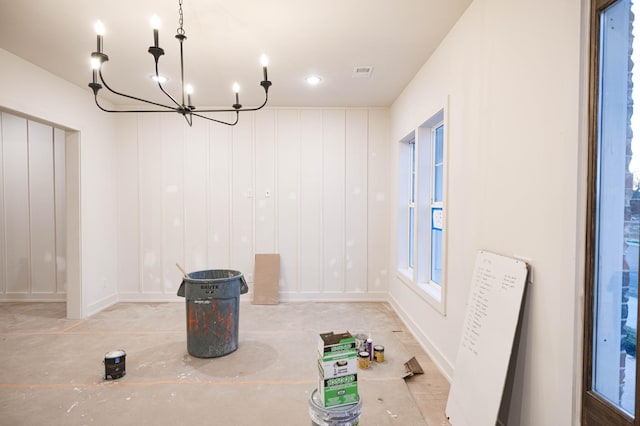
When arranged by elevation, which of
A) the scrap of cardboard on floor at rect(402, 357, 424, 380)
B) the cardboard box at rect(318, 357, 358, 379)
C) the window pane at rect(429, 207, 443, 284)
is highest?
the window pane at rect(429, 207, 443, 284)

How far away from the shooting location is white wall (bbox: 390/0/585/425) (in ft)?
4.76

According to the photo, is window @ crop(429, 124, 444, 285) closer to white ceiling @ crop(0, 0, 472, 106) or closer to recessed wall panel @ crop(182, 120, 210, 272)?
white ceiling @ crop(0, 0, 472, 106)

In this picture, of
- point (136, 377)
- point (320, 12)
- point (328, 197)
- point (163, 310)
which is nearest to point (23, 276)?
point (163, 310)

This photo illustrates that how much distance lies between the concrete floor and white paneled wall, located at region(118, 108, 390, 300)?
3.00 ft

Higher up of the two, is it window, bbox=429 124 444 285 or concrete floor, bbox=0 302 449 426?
window, bbox=429 124 444 285

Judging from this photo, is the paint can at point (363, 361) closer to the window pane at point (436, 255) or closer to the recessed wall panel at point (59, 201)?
the window pane at point (436, 255)

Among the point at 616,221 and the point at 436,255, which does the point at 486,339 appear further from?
the point at 436,255

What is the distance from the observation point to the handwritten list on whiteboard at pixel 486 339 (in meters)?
1.76

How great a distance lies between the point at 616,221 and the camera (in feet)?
4.29

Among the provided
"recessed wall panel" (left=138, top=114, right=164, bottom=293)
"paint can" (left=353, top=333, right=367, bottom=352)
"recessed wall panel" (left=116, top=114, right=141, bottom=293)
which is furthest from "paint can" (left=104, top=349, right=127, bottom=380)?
"recessed wall panel" (left=116, top=114, right=141, bottom=293)

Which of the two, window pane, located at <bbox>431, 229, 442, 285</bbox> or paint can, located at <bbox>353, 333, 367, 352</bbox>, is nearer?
paint can, located at <bbox>353, 333, 367, 352</bbox>

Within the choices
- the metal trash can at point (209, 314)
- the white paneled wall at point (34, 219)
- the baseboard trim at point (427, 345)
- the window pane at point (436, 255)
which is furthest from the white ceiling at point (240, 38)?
the baseboard trim at point (427, 345)

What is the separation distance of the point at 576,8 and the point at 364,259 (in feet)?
13.3

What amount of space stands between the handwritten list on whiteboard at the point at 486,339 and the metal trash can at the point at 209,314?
2.05 meters
